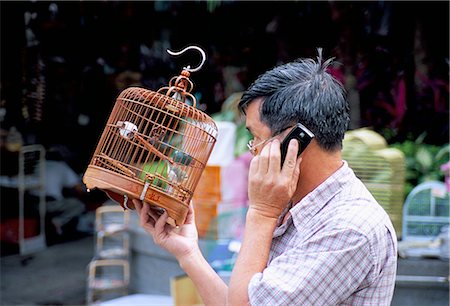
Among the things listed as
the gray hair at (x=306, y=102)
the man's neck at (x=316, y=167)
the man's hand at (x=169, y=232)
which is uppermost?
the gray hair at (x=306, y=102)

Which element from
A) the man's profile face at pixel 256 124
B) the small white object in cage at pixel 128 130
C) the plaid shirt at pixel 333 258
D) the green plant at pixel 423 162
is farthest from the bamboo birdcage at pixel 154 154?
the green plant at pixel 423 162

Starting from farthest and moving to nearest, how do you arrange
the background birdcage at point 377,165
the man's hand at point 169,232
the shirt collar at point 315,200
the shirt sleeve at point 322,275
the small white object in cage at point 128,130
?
the background birdcage at point 377,165, the small white object in cage at point 128,130, the man's hand at point 169,232, the shirt collar at point 315,200, the shirt sleeve at point 322,275

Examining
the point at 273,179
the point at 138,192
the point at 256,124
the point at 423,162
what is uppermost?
the point at 256,124

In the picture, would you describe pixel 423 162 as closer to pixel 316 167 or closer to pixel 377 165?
pixel 377 165

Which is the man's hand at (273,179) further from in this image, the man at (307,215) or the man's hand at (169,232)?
the man's hand at (169,232)

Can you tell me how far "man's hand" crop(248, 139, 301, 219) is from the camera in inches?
63.6

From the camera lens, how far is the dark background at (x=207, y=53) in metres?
5.30

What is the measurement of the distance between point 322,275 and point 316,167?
0.27 metres

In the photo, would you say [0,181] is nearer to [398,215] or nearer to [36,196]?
[36,196]

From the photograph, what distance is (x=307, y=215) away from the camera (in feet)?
5.43

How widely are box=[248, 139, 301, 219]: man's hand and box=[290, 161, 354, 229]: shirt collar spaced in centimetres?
4

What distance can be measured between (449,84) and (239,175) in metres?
1.74

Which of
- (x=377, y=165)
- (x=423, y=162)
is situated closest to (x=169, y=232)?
(x=377, y=165)

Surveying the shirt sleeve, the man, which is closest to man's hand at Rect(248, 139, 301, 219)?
the man
